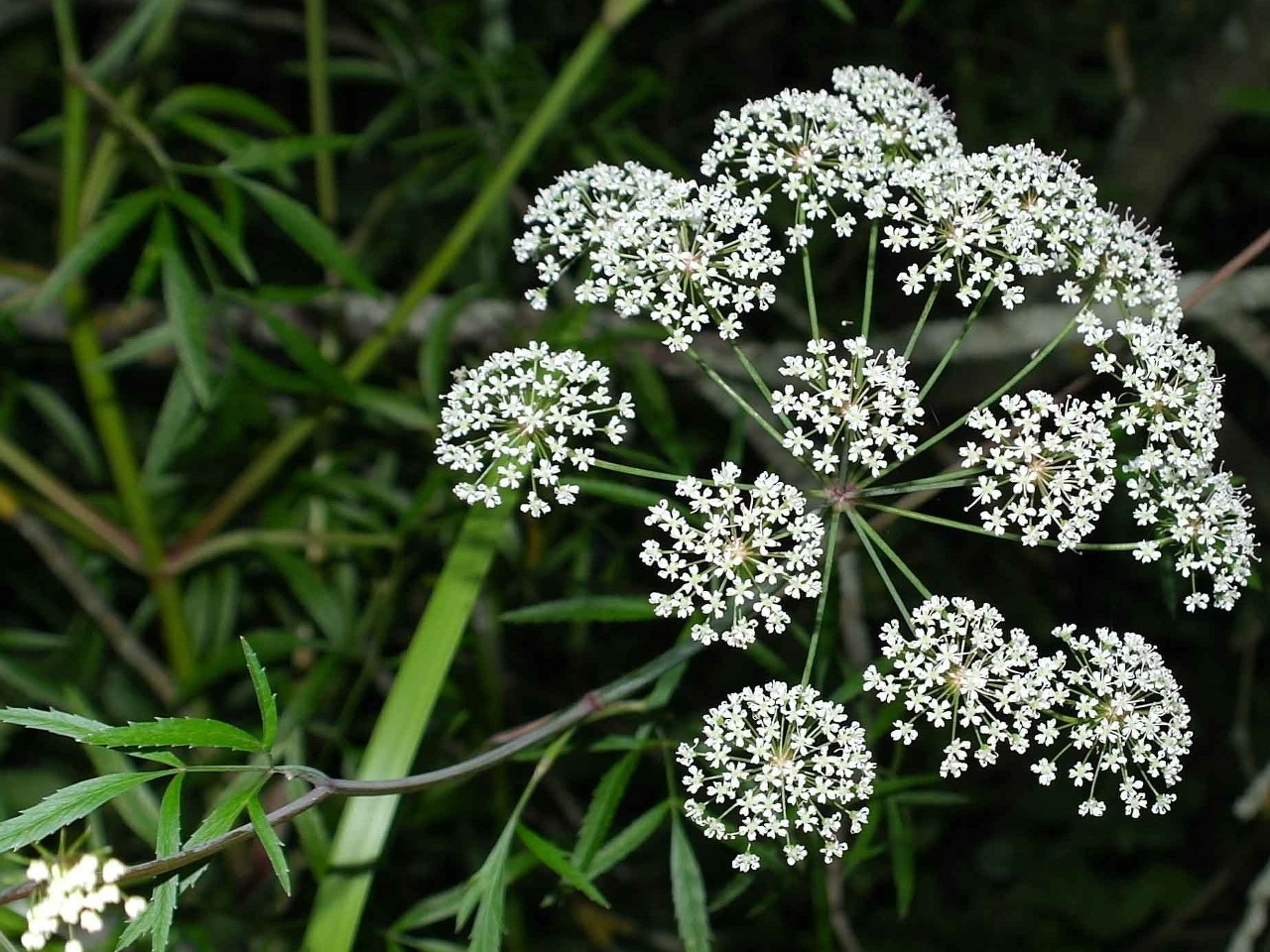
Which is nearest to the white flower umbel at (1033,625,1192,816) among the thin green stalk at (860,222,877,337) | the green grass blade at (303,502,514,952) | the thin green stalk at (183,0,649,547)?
the thin green stalk at (860,222,877,337)

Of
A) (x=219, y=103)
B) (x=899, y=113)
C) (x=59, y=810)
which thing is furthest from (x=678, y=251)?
(x=219, y=103)

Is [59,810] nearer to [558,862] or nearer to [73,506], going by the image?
[558,862]

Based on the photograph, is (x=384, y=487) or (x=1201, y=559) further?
(x=384, y=487)

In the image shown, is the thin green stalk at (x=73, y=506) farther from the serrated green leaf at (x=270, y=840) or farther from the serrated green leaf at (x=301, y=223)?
the serrated green leaf at (x=270, y=840)

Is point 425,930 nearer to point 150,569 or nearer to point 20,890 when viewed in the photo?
point 150,569

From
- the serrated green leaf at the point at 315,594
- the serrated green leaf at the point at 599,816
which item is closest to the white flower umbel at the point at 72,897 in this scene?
the serrated green leaf at the point at 599,816

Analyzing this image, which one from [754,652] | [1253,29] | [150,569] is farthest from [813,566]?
[1253,29]
